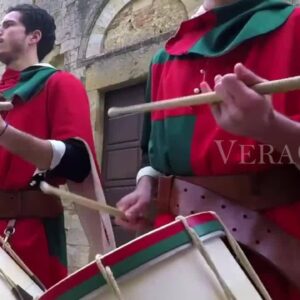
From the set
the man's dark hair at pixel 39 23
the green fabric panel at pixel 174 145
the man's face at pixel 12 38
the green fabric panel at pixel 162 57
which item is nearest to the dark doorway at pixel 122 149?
the man's dark hair at pixel 39 23

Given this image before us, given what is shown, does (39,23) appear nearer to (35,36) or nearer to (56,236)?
(35,36)

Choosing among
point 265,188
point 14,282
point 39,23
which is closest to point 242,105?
point 265,188

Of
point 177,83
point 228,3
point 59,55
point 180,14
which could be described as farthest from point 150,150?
point 59,55

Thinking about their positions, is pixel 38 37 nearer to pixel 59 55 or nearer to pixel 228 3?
pixel 228 3

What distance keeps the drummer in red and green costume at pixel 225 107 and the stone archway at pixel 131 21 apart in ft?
6.49

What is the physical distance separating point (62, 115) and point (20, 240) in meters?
0.35

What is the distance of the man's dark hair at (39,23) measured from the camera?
78.7 inches

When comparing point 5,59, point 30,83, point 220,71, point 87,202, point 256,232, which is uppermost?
point 5,59

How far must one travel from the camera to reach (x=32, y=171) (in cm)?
155

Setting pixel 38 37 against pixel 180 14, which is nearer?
pixel 38 37

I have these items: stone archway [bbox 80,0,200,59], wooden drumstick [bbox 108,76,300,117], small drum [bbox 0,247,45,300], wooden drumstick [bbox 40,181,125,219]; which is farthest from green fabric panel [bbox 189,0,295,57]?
A: stone archway [bbox 80,0,200,59]

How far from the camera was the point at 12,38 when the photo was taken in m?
1.93

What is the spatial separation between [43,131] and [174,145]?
685 millimetres

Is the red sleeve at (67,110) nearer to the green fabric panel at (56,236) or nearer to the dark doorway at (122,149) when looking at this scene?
the green fabric panel at (56,236)
